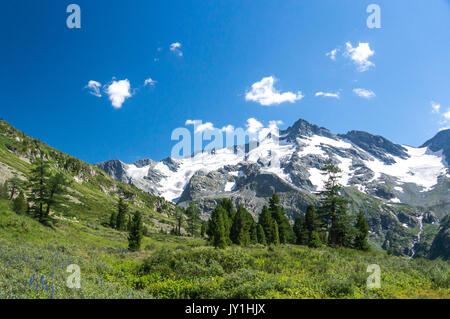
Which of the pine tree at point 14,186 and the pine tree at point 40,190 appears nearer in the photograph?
the pine tree at point 40,190

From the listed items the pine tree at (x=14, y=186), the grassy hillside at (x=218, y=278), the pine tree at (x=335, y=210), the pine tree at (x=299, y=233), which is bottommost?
the pine tree at (x=299, y=233)

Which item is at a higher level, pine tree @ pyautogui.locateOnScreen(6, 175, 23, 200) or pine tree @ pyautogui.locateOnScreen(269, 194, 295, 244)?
pine tree @ pyautogui.locateOnScreen(6, 175, 23, 200)

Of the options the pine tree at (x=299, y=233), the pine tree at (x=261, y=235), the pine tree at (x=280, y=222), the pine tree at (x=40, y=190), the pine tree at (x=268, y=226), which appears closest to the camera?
the pine tree at (x=40, y=190)

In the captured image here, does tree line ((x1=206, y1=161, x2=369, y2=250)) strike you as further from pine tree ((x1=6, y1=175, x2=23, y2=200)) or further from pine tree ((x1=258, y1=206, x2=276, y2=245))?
pine tree ((x1=6, y1=175, x2=23, y2=200))

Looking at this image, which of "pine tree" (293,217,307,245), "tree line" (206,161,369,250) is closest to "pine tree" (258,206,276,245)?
"tree line" (206,161,369,250)

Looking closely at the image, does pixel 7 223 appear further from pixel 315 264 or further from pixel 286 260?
pixel 315 264

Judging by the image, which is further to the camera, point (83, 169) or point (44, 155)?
point (83, 169)

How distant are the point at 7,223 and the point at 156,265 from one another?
74.6 feet

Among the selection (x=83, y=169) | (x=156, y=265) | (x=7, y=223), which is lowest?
(x=156, y=265)

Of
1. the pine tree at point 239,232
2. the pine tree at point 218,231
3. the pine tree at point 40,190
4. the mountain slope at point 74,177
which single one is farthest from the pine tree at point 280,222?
the mountain slope at point 74,177

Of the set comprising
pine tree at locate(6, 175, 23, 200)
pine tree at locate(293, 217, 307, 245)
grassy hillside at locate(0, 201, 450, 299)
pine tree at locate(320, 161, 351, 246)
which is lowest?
pine tree at locate(293, 217, 307, 245)

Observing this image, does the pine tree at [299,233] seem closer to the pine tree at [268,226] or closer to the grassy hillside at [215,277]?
the pine tree at [268,226]

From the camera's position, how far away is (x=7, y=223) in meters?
27.5
